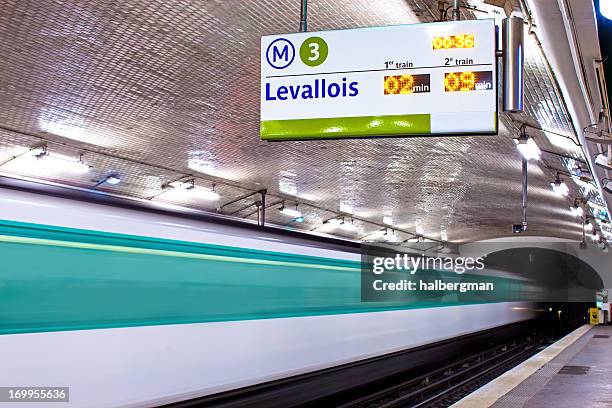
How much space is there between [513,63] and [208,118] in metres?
6.89

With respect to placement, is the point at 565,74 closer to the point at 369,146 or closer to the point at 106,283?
the point at 106,283

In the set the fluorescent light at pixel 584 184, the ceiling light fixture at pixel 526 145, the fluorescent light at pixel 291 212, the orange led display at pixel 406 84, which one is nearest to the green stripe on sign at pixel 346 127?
the orange led display at pixel 406 84

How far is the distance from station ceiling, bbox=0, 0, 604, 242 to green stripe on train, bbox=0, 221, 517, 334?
2986 mm

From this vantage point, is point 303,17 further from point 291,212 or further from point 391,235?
point 391,235

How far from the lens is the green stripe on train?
13.5ft

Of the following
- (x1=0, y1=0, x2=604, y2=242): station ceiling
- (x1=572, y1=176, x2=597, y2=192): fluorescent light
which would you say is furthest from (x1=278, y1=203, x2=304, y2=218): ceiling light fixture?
(x1=572, y1=176, x2=597, y2=192): fluorescent light

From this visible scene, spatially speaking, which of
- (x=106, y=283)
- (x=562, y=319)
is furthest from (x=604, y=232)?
(x=106, y=283)

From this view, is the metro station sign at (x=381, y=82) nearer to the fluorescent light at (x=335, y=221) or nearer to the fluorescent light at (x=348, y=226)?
the fluorescent light at (x=335, y=221)

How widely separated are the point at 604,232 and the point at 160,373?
24.6m

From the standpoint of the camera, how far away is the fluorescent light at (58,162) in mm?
12656

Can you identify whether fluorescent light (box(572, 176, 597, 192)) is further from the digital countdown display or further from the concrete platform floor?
the digital countdown display

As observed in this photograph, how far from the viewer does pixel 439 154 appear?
14227mm

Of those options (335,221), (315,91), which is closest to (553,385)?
(315,91)

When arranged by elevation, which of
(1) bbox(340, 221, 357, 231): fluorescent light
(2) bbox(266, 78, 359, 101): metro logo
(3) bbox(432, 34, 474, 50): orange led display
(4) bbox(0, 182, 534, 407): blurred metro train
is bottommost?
(4) bbox(0, 182, 534, 407): blurred metro train
